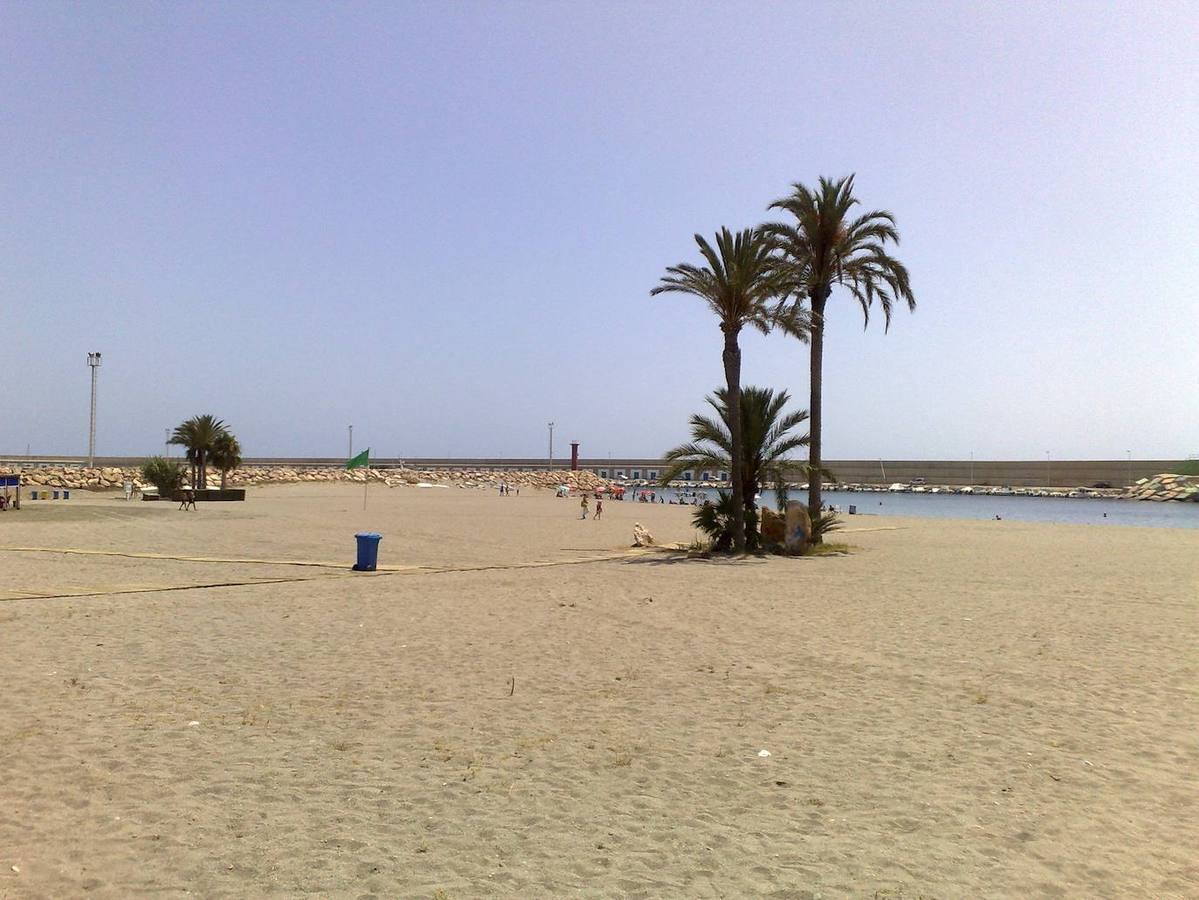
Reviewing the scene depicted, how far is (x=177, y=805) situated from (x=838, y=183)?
78.0ft

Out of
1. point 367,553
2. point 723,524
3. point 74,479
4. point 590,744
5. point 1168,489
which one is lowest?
point 590,744

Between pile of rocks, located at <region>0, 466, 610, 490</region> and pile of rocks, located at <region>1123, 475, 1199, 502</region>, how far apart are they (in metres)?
74.3

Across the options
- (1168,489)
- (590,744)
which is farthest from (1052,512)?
(590,744)

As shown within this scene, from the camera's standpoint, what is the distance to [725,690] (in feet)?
26.3

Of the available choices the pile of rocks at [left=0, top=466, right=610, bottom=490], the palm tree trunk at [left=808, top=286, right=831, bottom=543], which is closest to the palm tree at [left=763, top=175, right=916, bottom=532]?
the palm tree trunk at [left=808, top=286, right=831, bottom=543]

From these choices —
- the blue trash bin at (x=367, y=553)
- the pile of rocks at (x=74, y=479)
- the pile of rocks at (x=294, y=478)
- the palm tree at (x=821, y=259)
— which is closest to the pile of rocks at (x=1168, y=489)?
the pile of rocks at (x=294, y=478)

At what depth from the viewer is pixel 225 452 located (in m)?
55.6

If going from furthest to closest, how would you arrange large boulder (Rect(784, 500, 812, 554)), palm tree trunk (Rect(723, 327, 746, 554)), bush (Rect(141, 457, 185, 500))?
bush (Rect(141, 457, 185, 500)) → large boulder (Rect(784, 500, 812, 554)) → palm tree trunk (Rect(723, 327, 746, 554))

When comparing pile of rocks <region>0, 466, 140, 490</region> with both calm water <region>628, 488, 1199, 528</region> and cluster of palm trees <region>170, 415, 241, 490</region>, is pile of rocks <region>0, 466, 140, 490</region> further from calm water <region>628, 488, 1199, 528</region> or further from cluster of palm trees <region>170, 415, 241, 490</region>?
calm water <region>628, 488, 1199, 528</region>

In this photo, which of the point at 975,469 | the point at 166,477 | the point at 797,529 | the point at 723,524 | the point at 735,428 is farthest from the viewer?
the point at 975,469

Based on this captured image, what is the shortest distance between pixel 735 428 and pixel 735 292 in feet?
11.8

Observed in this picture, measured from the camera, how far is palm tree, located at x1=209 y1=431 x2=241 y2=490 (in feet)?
181

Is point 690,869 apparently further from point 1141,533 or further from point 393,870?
point 1141,533

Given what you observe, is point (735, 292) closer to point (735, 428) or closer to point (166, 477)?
point (735, 428)
